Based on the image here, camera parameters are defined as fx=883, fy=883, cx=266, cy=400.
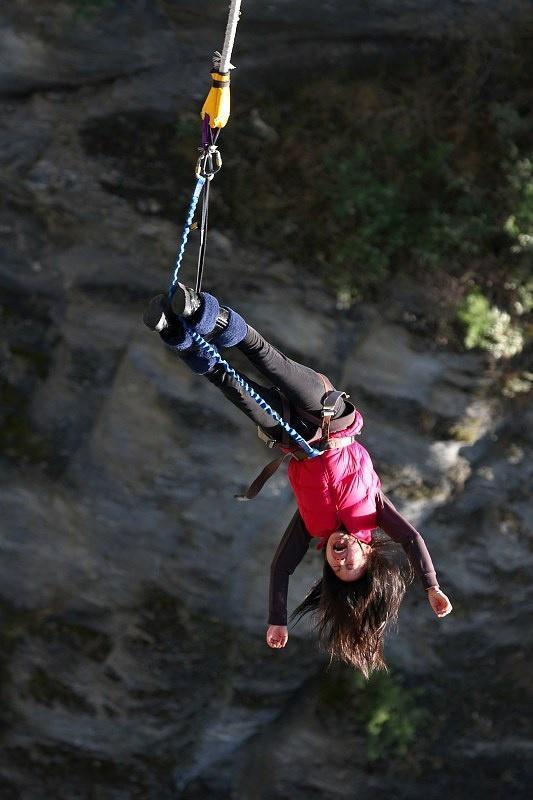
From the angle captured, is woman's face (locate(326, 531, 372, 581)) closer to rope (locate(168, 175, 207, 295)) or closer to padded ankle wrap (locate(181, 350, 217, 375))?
padded ankle wrap (locate(181, 350, 217, 375))

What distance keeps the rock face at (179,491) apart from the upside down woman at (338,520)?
3441 millimetres

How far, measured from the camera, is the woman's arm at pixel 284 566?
205 inches

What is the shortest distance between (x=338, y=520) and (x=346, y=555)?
0.24 m

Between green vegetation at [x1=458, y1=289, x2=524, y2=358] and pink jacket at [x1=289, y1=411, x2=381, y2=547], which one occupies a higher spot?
pink jacket at [x1=289, y1=411, x2=381, y2=547]

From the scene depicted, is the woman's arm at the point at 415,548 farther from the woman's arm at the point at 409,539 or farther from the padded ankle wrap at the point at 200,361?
the padded ankle wrap at the point at 200,361

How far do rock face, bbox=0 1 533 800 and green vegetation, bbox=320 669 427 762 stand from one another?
6cm

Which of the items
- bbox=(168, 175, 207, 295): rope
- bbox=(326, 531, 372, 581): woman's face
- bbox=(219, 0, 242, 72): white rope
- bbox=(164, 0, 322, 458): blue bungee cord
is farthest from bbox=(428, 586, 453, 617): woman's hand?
bbox=(219, 0, 242, 72): white rope

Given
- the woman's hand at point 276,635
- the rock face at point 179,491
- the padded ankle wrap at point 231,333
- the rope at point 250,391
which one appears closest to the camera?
the rope at point 250,391

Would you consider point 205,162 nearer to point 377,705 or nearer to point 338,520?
point 338,520

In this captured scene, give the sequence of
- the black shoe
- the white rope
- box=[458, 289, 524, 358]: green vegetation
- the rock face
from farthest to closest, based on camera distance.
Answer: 1. the rock face
2. box=[458, 289, 524, 358]: green vegetation
3. the black shoe
4. the white rope

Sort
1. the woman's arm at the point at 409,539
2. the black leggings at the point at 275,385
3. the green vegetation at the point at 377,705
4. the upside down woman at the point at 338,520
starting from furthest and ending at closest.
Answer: the green vegetation at the point at 377,705, the woman's arm at the point at 409,539, the upside down woman at the point at 338,520, the black leggings at the point at 275,385

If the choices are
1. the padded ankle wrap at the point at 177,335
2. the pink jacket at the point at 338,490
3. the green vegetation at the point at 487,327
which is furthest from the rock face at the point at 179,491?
the padded ankle wrap at the point at 177,335

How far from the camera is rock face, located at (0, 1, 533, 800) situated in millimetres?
8211

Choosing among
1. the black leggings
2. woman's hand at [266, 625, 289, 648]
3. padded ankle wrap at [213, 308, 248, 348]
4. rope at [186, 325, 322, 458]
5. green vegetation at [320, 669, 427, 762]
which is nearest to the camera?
rope at [186, 325, 322, 458]
